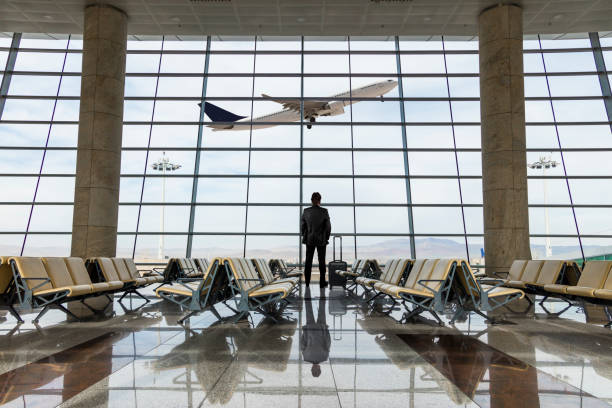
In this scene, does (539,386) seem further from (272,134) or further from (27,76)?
(27,76)

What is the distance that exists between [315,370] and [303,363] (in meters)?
0.21

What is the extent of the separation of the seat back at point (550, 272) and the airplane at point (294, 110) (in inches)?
300

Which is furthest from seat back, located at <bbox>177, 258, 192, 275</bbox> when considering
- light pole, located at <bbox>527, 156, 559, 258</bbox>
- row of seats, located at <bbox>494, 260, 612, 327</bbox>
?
light pole, located at <bbox>527, 156, 559, 258</bbox>

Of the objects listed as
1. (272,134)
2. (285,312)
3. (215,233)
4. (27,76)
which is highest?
(27,76)

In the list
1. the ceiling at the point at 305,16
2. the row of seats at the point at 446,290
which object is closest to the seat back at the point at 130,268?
the row of seats at the point at 446,290

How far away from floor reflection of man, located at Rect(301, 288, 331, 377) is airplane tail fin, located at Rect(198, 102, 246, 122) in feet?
29.1

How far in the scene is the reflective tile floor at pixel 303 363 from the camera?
98.0 inches

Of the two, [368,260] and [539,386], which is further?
[368,260]

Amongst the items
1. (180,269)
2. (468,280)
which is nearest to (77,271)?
(180,269)

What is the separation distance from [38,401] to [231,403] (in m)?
0.96

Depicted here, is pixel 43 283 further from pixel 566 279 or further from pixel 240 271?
pixel 566 279

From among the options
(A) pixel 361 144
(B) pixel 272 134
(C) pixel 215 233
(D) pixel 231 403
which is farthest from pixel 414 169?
(D) pixel 231 403

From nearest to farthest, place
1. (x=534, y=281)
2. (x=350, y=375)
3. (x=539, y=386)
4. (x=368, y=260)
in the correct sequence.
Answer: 1. (x=539, y=386)
2. (x=350, y=375)
3. (x=534, y=281)
4. (x=368, y=260)

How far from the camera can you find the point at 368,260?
10.0 metres
